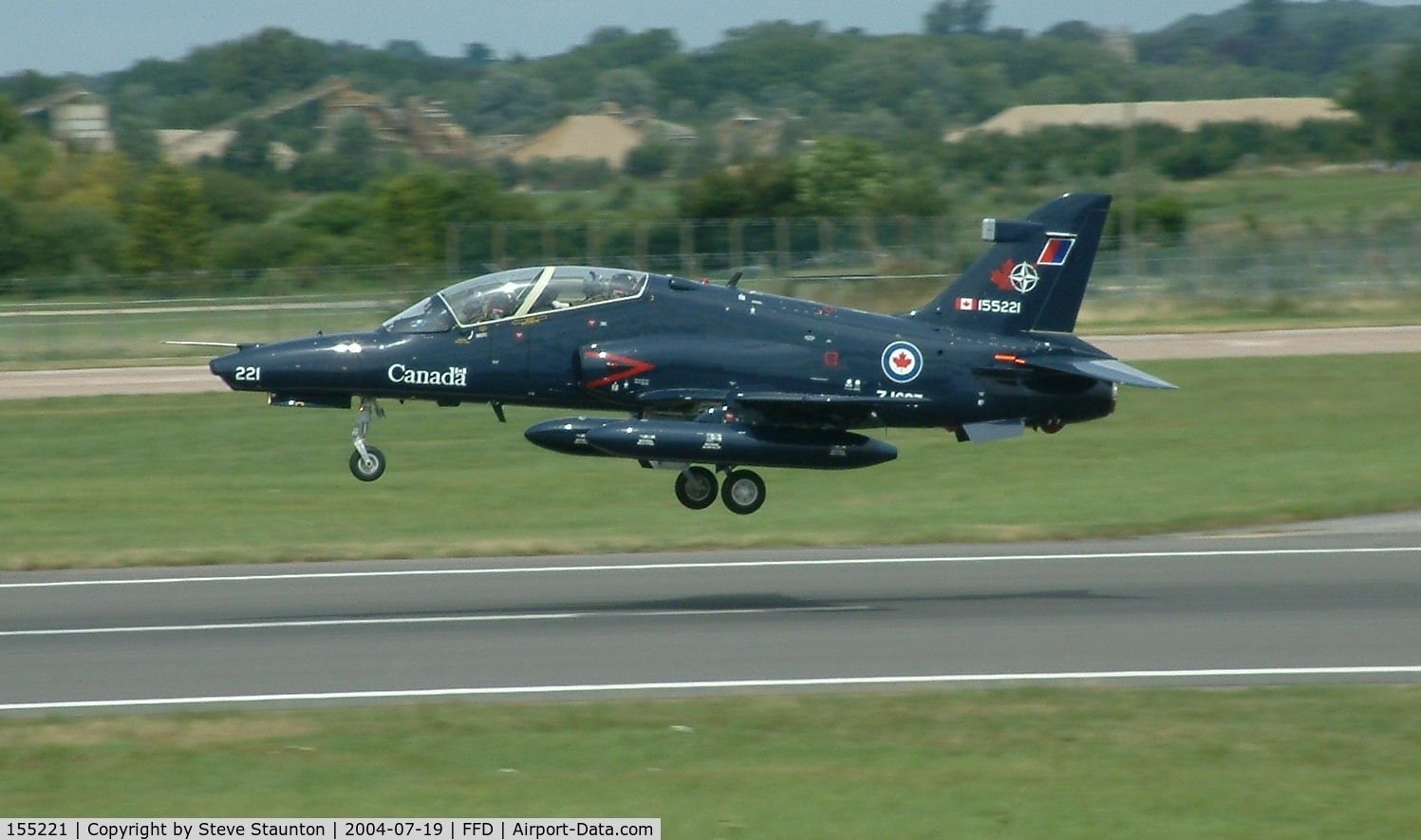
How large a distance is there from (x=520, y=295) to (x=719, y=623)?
452 cm

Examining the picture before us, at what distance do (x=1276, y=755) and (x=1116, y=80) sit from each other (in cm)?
15134

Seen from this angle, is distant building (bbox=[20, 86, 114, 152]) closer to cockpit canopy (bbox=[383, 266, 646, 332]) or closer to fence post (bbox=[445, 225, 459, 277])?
fence post (bbox=[445, 225, 459, 277])

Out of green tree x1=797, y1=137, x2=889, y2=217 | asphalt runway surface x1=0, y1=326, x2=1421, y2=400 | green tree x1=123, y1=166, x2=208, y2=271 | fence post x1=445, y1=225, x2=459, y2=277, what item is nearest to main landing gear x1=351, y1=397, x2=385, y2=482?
asphalt runway surface x1=0, y1=326, x2=1421, y2=400

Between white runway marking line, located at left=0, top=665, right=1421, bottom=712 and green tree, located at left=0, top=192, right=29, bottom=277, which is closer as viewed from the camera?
white runway marking line, located at left=0, top=665, right=1421, bottom=712

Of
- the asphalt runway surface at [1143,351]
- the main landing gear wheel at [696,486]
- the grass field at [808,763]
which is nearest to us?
the grass field at [808,763]

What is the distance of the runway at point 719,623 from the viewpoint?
17000mm

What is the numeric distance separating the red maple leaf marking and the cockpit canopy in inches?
170

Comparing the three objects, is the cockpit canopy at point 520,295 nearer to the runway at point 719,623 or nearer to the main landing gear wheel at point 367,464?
the main landing gear wheel at point 367,464

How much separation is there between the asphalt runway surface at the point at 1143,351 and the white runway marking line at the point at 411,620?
23.4 m

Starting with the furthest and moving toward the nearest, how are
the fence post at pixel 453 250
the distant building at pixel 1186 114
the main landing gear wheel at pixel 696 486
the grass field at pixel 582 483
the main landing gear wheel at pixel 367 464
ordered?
the distant building at pixel 1186 114, the fence post at pixel 453 250, the grass field at pixel 582 483, the main landing gear wheel at pixel 696 486, the main landing gear wheel at pixel 367 464

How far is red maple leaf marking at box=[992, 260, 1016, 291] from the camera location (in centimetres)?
2194

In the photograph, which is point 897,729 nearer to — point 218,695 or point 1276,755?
point 1276,755

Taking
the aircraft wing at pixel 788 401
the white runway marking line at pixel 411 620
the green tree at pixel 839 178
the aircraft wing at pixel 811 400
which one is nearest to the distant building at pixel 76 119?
the green tree at pixel 839 178

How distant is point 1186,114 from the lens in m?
98.4
